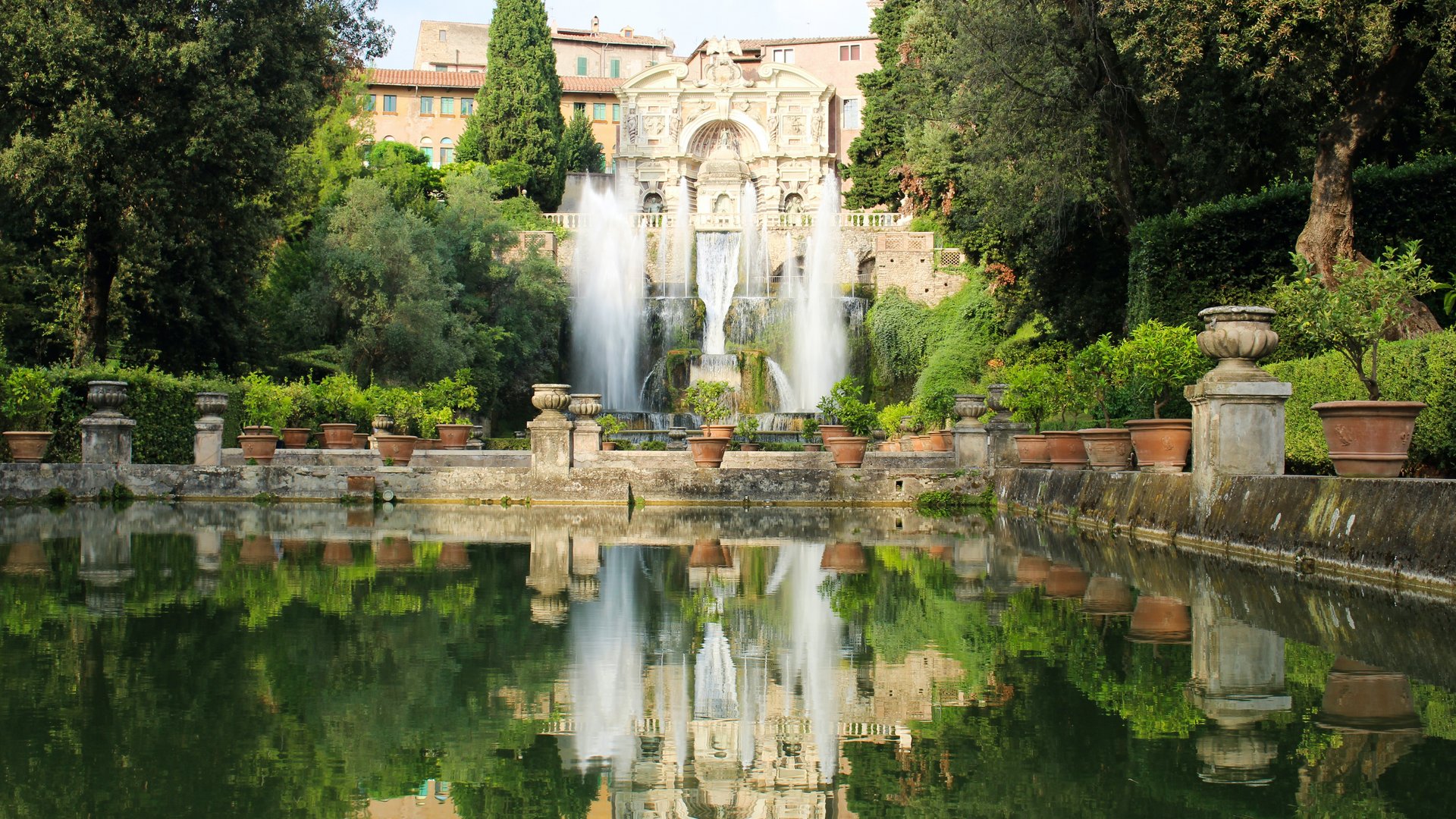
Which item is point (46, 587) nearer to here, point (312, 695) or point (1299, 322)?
point (312, 695)

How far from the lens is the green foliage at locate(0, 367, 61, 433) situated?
17734mm

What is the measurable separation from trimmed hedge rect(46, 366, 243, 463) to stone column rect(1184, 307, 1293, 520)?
15308 millimetres

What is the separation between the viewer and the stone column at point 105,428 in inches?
705

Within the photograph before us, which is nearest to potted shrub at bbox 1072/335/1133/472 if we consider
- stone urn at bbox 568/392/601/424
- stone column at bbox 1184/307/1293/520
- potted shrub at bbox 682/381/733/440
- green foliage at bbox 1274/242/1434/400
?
stone column at bbox 1184/307/1293/520

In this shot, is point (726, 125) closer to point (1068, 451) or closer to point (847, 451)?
point (847, 451)

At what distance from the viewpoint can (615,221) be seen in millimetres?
46531

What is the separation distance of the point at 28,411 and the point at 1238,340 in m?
15.6

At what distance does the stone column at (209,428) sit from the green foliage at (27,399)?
1882 mm

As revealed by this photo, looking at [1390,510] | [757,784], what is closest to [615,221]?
[1390,510]

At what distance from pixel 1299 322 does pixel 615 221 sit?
124 feet

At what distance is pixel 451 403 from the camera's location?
25.6 metres

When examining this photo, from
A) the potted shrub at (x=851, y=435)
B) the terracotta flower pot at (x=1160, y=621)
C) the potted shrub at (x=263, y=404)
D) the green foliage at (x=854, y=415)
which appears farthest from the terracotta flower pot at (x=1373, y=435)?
the potted shrub at (x=263, y=404)

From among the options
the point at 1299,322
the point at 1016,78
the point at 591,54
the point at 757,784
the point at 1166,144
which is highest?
the point at 591,54

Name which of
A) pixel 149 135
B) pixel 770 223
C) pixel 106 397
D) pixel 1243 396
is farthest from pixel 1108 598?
pixel 770 223
